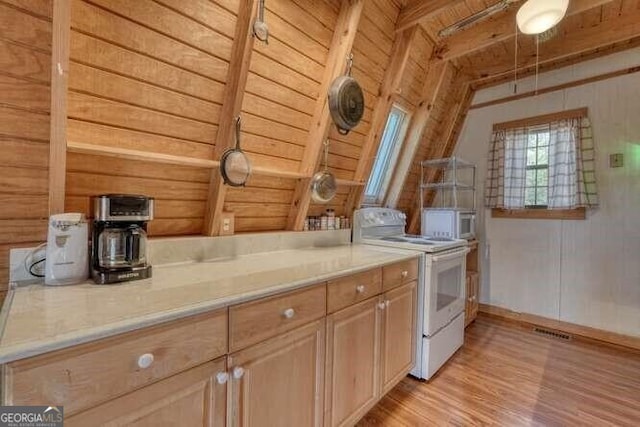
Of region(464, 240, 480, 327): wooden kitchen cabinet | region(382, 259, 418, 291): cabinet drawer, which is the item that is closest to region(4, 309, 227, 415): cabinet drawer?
region(382, 259, 418, 291): cabinet drawer

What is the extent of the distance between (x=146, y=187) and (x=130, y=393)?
962 millimetres

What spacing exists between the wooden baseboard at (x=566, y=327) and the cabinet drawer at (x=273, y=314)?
2904 millimetres

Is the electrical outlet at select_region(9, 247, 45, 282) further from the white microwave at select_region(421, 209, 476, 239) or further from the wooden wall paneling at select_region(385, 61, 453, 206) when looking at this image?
the white microwave at select_region(421, 209, 476, 239)

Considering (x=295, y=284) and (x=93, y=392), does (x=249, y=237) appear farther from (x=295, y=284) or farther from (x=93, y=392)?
(x=93, y=392)

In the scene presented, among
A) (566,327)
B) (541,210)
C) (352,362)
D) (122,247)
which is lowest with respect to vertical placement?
(566,327)

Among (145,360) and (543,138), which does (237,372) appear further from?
(543,138)

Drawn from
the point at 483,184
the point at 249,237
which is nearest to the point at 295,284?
the point at 249,237

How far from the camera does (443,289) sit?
2.30m

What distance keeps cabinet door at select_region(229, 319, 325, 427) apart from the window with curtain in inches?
113

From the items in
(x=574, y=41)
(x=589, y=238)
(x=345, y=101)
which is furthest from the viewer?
(x=589, y=238)

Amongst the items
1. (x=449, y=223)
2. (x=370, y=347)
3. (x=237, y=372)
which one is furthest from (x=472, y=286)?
(x=237, y=372)

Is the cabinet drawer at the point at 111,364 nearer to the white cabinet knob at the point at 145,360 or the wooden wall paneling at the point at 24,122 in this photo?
the white cabinet knob at the point at 145,360

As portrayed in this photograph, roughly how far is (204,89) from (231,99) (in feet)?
0.43

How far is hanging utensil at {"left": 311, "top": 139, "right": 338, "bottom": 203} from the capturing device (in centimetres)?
204
